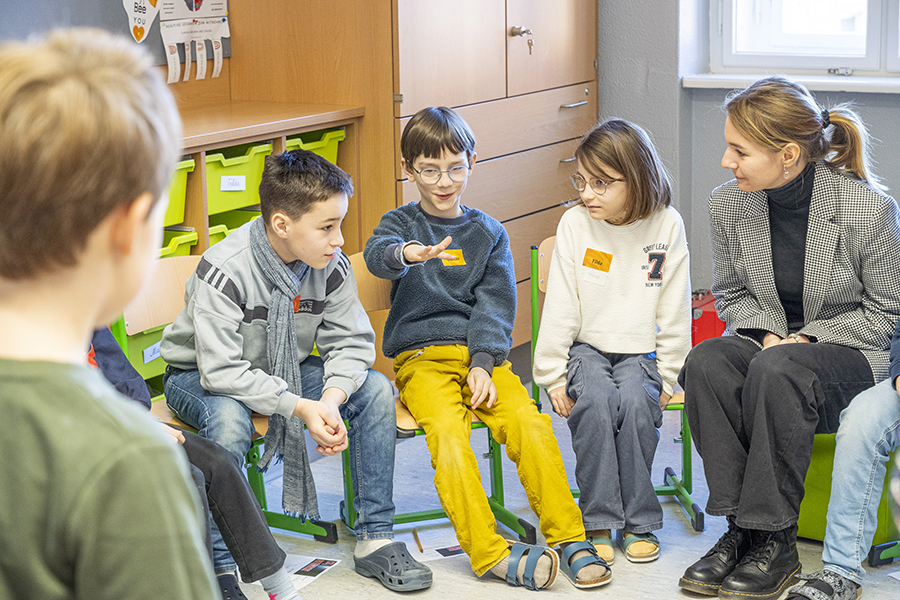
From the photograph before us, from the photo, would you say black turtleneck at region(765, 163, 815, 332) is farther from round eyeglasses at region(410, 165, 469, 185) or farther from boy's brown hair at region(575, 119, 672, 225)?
round eyeglasses at region(410, 165, 469, 185)

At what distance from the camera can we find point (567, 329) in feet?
7.39

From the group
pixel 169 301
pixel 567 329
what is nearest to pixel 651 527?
pixel 567 329

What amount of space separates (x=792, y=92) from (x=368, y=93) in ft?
3.93

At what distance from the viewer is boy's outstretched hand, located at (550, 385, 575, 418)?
2.18 metres

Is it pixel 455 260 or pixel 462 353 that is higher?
pixel 455 260

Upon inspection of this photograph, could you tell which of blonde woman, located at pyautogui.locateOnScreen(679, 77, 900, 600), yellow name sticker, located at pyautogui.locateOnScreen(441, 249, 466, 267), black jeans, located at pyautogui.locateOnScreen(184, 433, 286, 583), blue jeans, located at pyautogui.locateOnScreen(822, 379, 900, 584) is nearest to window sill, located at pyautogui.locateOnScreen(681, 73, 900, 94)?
blonde woman, located at pyautogui.locateOnScreen(679, 77, 900, 600)

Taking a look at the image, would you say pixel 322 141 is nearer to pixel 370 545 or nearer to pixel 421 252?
pixel 421 252

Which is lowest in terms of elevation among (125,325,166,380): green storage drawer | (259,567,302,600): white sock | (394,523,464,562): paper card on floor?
(394,523,464,562): paper card on floor

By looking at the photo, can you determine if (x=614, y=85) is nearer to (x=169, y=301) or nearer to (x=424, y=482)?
(x=424, y=482)

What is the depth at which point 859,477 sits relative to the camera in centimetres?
189

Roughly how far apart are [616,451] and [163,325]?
1.07 metres

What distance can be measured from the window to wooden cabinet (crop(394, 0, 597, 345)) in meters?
0.52

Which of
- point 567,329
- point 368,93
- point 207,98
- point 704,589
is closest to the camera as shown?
point 704,589

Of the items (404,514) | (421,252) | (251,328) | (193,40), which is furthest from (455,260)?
(193,40)
